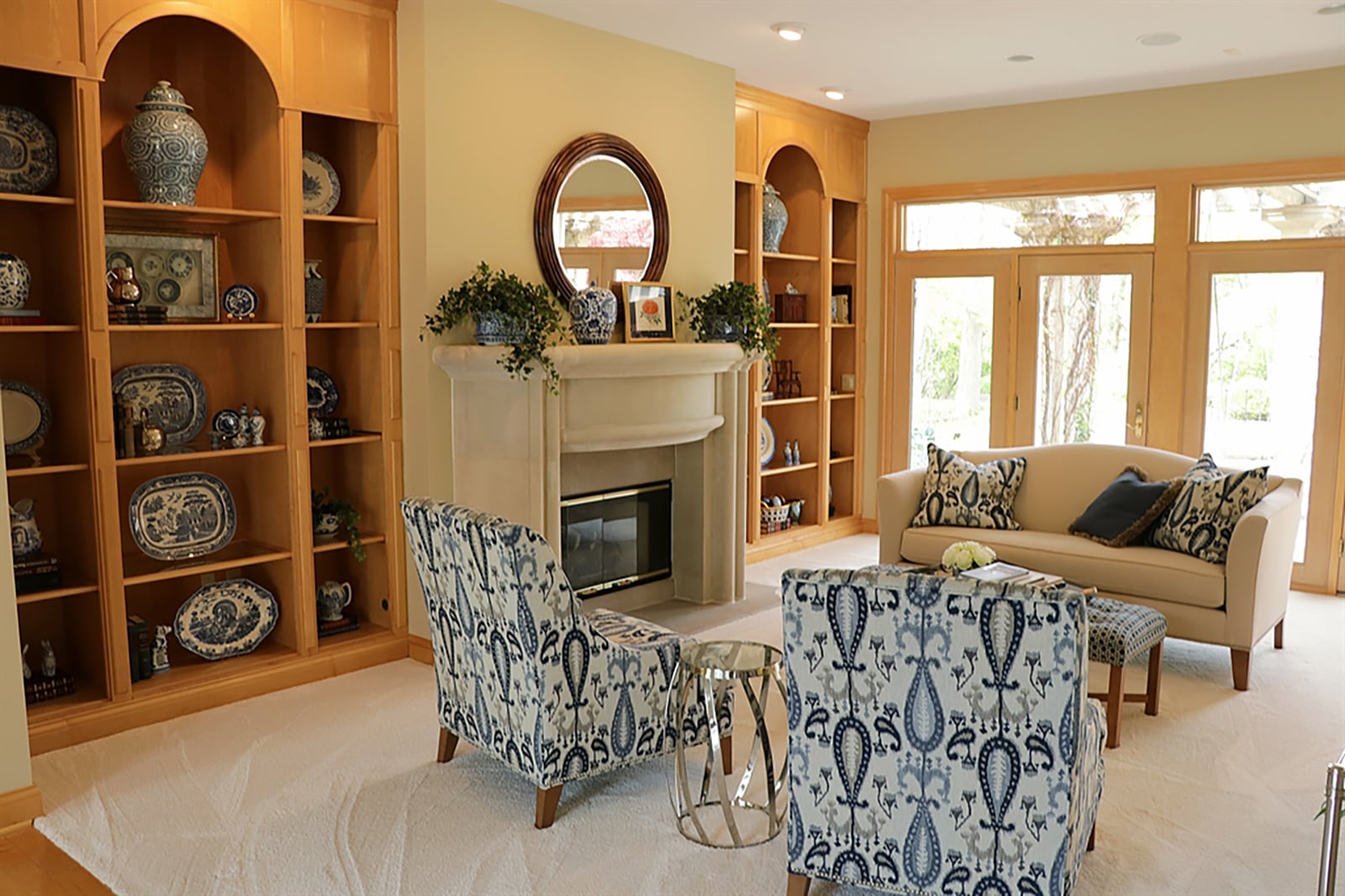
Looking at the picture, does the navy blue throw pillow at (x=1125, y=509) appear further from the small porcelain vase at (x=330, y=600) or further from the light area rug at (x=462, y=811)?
the small porcelain vase at (x=330, y=600)

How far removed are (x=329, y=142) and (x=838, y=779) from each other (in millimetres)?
3598

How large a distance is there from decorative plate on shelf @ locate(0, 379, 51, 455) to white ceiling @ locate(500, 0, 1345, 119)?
2.48 m

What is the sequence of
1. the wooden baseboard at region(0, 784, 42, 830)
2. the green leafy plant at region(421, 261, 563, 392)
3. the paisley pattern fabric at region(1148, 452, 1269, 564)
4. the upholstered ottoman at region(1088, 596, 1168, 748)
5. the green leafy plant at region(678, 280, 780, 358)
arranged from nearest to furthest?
the wooden baseboard at region(0, 784, 42, 830), the upholstered ottoman at region(1088, 596, 1168, 748), the green leafy plant at region(421, 261, 563, 392), the paisley pattern fabric at region(1148, 452, 1269, 564), the green leafy plant at region(678, 280, 780, 358)

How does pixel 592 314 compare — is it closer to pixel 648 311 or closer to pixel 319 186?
pixel 648 311

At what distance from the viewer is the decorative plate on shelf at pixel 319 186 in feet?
15.1

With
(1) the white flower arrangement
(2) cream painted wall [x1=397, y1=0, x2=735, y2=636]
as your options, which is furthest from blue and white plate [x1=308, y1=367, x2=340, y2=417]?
(1) the white flower arrangement

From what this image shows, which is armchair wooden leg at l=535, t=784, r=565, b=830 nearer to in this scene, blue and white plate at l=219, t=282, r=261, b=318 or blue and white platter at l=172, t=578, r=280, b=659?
blue and white platter at l=172, t=578, r=280, b=659

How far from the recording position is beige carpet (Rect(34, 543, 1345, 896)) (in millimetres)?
2957

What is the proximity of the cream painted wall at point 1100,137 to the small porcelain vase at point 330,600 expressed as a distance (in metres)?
4.06

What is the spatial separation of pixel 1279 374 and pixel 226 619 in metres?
5.48

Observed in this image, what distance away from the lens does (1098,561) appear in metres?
4.90

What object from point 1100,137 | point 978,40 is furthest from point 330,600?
point 1100,137

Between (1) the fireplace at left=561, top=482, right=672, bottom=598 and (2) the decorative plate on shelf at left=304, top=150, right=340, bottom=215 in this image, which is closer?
(2) the decorative plate on shelf at left=304, top=150, right=340, bottom=215

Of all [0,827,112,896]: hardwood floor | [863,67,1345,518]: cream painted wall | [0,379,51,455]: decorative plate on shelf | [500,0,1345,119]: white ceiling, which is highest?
[500,0,1345,119]: white ceiling
